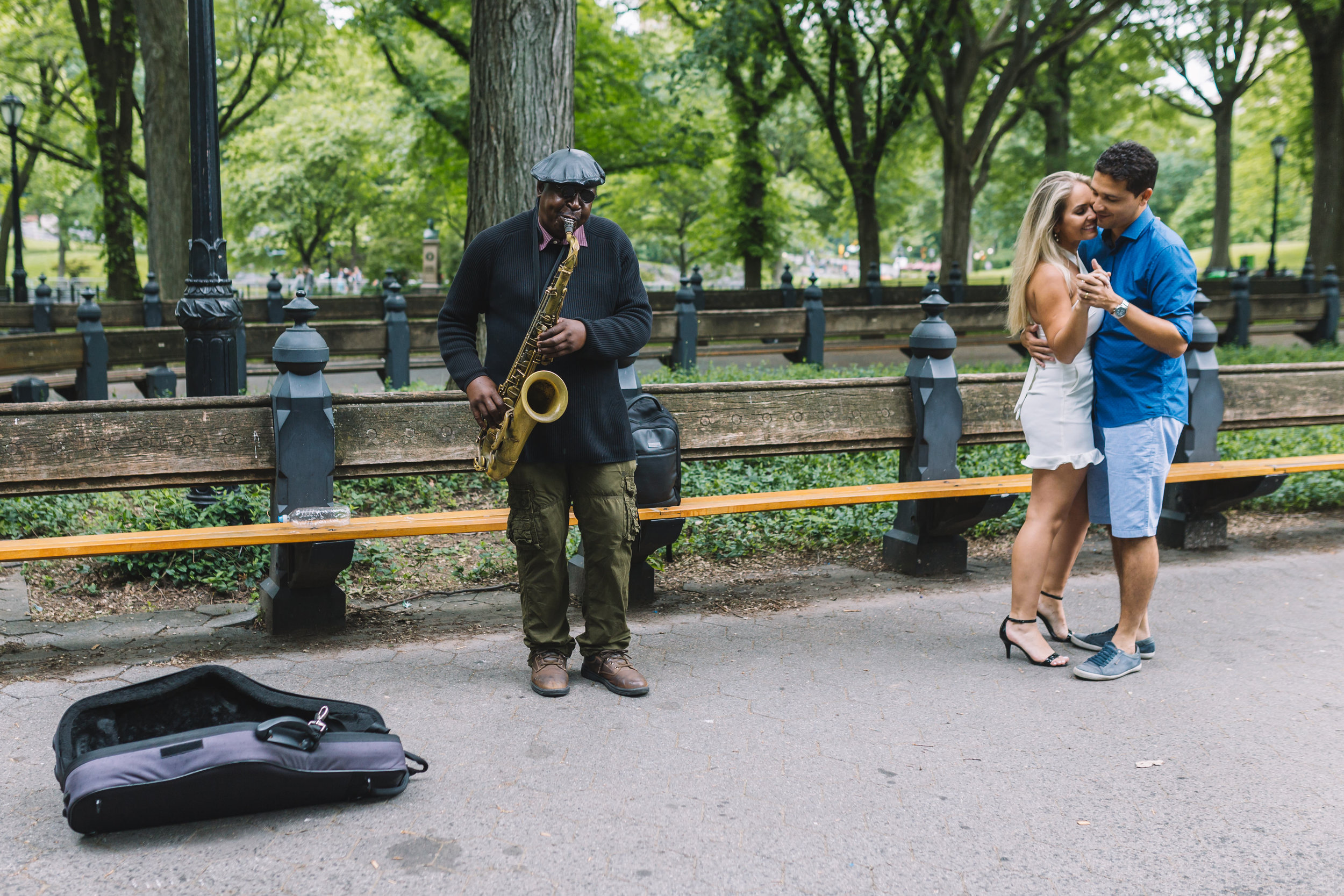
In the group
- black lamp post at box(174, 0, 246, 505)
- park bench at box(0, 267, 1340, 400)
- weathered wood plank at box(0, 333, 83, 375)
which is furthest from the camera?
park bench at box(0, 267, 1340, 400)

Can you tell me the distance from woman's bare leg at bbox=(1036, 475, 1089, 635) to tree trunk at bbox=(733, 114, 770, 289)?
19409 millimetres

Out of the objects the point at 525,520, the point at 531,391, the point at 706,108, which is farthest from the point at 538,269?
the point at 706,108

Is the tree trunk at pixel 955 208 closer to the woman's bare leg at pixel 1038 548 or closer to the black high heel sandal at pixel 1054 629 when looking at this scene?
the black high heel sandal at pixel 1054 629

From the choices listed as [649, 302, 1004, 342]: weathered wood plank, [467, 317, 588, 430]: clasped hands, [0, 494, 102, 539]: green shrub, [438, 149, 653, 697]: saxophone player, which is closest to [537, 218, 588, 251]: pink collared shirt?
[438, 149, 653, 697]: saxophone player

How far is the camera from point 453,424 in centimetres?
494

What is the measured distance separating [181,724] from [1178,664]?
147 inches

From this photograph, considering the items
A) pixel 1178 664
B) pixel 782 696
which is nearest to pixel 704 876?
pixel 782 696

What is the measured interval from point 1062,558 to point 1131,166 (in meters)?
1.61

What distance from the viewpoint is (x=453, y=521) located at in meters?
4.49

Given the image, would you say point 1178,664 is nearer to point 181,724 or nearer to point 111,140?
point 181,724

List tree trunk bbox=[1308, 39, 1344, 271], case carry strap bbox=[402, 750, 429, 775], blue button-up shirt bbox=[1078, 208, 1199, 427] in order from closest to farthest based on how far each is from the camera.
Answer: case carry strap bbox=[402, 750, 429, 775] < blue button-up shirt bbox=[1078, 208, 1199, 427] < tree trunk bbox=[1308, 39, 1344, 271]

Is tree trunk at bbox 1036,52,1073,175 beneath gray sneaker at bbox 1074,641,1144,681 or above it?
above

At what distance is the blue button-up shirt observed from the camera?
4086 millimetres

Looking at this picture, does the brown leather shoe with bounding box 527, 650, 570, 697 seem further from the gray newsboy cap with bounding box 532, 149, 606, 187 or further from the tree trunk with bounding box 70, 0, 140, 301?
the tree trunk with bounding box 70, 0, 140, 301
